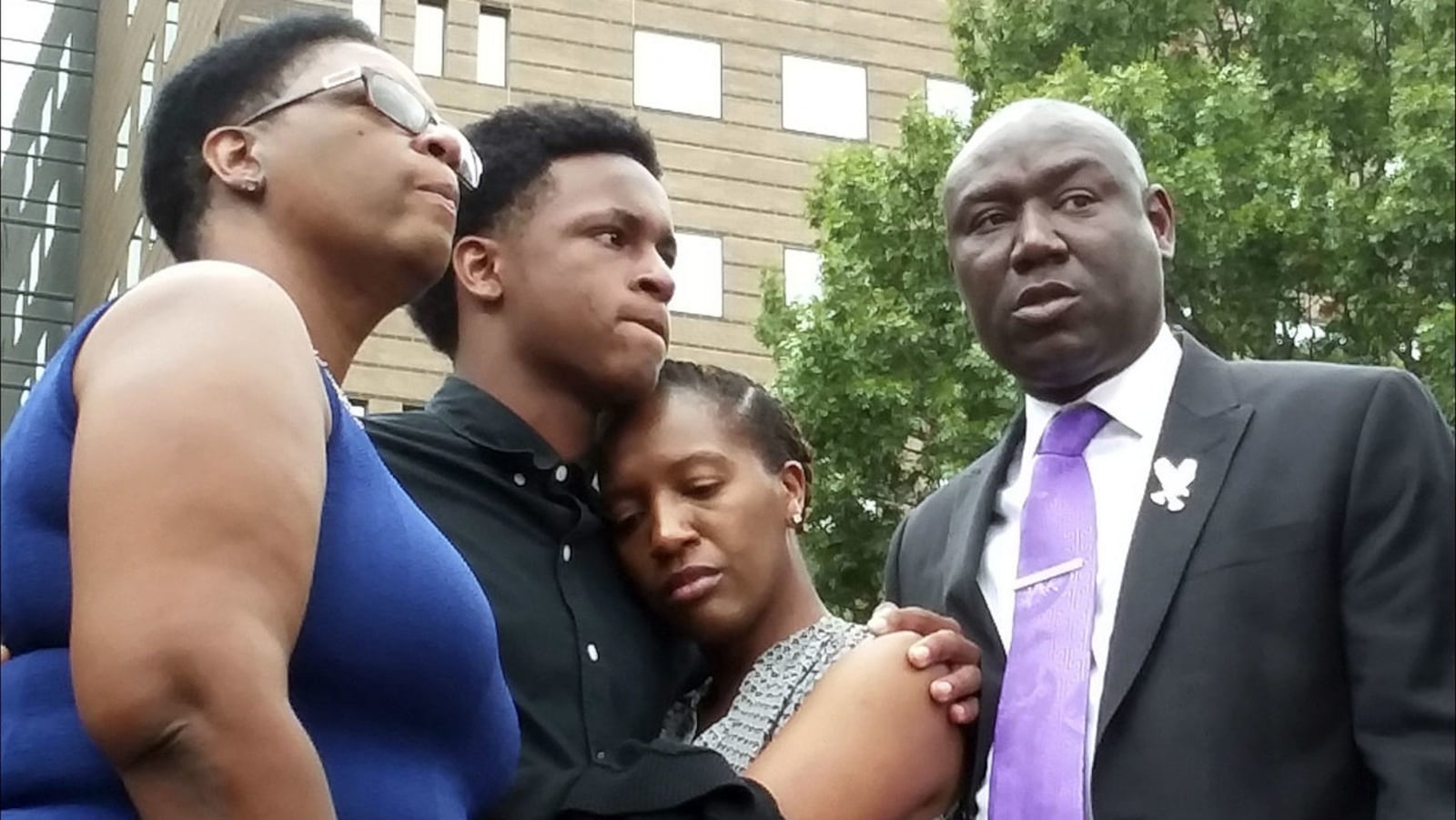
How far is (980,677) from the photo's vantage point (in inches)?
74.9

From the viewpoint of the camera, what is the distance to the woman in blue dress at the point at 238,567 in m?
1.18

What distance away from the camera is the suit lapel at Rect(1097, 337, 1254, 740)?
1.82 m

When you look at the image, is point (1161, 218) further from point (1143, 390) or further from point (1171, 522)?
point (1171, 522)

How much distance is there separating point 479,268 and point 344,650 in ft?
2.81

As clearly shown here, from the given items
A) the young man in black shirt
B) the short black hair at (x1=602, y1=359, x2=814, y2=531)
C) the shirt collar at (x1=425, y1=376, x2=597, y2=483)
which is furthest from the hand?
the shirt collar at (x1=425, y1=376, x2=597, y2=483)

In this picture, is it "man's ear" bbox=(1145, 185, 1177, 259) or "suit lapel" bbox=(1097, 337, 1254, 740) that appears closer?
"suit lapel" bbox=(1097, 337, 1254, 740)

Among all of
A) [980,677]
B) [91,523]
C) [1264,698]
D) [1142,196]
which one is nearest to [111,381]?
[91,523]

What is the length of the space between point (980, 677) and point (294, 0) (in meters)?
1.04

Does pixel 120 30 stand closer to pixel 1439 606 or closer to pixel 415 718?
pixel 415 718

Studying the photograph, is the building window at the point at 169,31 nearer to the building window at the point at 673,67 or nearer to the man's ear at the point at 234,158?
the man's ear at the point at 234,158

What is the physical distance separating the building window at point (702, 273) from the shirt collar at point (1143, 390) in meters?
0.64

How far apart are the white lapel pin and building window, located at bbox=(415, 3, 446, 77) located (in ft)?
3.51

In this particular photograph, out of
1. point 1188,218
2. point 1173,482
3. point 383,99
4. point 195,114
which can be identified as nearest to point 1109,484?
point 1173,482

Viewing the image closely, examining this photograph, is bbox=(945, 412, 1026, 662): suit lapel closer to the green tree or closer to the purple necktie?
the purple necktie
